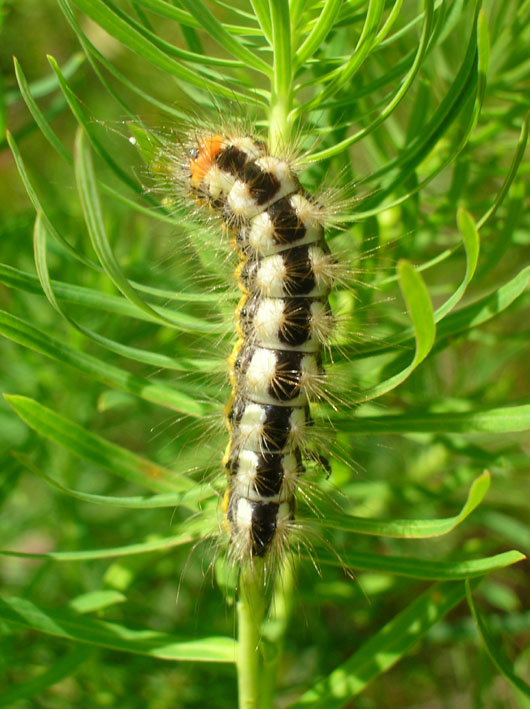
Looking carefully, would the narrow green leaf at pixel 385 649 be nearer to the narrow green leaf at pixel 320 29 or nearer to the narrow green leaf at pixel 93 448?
the narrow green leaf at pixel 93 448

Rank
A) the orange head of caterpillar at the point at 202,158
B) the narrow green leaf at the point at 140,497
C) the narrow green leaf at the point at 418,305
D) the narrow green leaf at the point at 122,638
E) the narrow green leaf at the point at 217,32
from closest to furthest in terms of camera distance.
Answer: the narrow green leaf at the point at 418,305
the narrow green leaf at the point at 217,32
the narrow green leaf at the point at 140,497
the narrow green leaf at the point at 122,638
the orange head of caterpillar at the point at 202,158

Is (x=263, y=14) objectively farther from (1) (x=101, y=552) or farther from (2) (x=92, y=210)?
(1) (x=101, y=552)

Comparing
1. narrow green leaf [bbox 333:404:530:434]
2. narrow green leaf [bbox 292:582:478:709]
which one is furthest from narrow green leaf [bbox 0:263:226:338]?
narrow green leaf [bbox 292:582:478:709]

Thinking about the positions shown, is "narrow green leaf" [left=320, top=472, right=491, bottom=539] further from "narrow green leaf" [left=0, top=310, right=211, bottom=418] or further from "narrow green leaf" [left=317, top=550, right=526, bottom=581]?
"narrow green leaf" [left=0, top=310, right=211, bottom=418]

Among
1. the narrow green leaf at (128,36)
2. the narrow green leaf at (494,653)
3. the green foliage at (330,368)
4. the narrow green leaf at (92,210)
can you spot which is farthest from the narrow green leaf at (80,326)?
the narrow green leaf at (494,653)

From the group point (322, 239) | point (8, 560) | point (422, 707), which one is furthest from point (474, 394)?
point (8, 560)

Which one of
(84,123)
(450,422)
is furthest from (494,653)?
(84,123)
